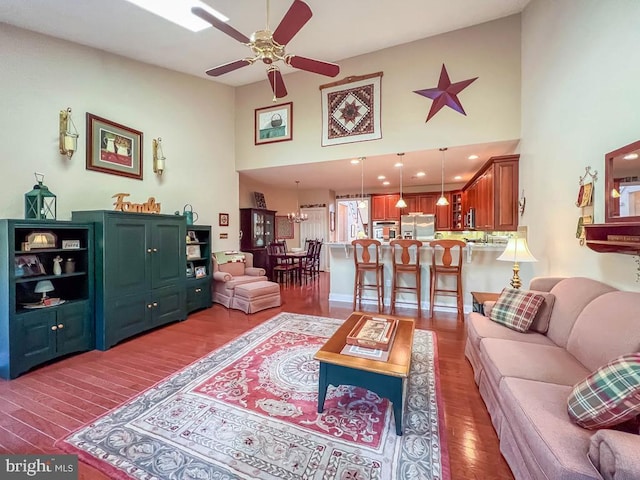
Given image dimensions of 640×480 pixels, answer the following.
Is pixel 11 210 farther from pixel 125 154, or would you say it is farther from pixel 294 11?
pixel 294 11

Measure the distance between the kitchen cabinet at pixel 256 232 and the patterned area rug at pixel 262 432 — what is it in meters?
4.29

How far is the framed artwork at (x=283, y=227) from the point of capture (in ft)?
26.5

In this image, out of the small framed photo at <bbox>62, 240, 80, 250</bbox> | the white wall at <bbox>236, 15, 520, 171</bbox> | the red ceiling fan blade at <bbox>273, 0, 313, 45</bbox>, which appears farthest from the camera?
the white wall at <bbox>236, 15, 520, 171</bbox>

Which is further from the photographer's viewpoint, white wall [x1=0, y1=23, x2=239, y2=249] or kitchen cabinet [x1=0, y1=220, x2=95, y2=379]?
white wall [x1=0, y1=23, x2=239, y2=249]

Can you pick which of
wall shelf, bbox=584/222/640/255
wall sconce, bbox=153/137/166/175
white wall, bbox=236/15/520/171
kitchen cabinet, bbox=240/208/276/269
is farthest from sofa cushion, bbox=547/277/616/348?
kitchen cabinet, bbox=240/208/276/269

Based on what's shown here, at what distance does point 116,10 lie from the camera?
9.19 feet

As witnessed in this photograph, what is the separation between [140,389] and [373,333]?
190cm

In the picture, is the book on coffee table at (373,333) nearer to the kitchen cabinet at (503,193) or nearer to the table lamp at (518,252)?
the table lamp at (518,252)

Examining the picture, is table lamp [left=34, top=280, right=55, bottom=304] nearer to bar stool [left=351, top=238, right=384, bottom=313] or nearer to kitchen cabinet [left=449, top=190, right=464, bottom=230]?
bar stool [left=351, top=238, right=384, bottom=313]

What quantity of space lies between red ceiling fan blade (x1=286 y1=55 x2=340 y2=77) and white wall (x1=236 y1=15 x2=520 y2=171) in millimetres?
1979

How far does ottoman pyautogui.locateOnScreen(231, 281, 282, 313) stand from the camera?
13.4 feet

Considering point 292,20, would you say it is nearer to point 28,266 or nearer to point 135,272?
point 135,272

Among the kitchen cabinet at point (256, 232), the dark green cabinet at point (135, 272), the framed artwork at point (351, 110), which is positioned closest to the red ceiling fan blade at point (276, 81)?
the framed artwork at point (351, 110)

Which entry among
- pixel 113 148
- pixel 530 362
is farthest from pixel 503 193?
pixel 113 148
